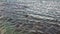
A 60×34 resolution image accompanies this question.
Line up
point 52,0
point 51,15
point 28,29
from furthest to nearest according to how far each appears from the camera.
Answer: point 52,0
point 51,15
point 28,29

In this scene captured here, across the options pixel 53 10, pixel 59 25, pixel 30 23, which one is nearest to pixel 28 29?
pixel 30 23

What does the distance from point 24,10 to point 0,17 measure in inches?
9.9

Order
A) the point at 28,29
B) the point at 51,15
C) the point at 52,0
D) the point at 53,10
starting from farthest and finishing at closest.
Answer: the point at 52,0 < the point at 53,10 < the point at 51,15 < the point at 28,29

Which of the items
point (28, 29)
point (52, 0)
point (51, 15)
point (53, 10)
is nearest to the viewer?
point (28, 29)

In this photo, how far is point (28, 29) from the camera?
35.6 inches

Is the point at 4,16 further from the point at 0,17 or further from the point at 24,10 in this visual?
the point at 24,10

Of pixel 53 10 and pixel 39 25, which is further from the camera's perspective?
pixel 53 10

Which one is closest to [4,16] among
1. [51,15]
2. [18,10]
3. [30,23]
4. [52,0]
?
[18,10]

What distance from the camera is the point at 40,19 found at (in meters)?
1.00

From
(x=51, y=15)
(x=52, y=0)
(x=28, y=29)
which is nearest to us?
(x=28, y=29)

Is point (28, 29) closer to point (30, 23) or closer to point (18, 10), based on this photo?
point (30, 23)

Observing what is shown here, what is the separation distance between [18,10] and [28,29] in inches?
13.5

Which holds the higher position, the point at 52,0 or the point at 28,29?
the point at 52,0

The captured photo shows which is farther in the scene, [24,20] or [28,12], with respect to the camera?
[28,12]
